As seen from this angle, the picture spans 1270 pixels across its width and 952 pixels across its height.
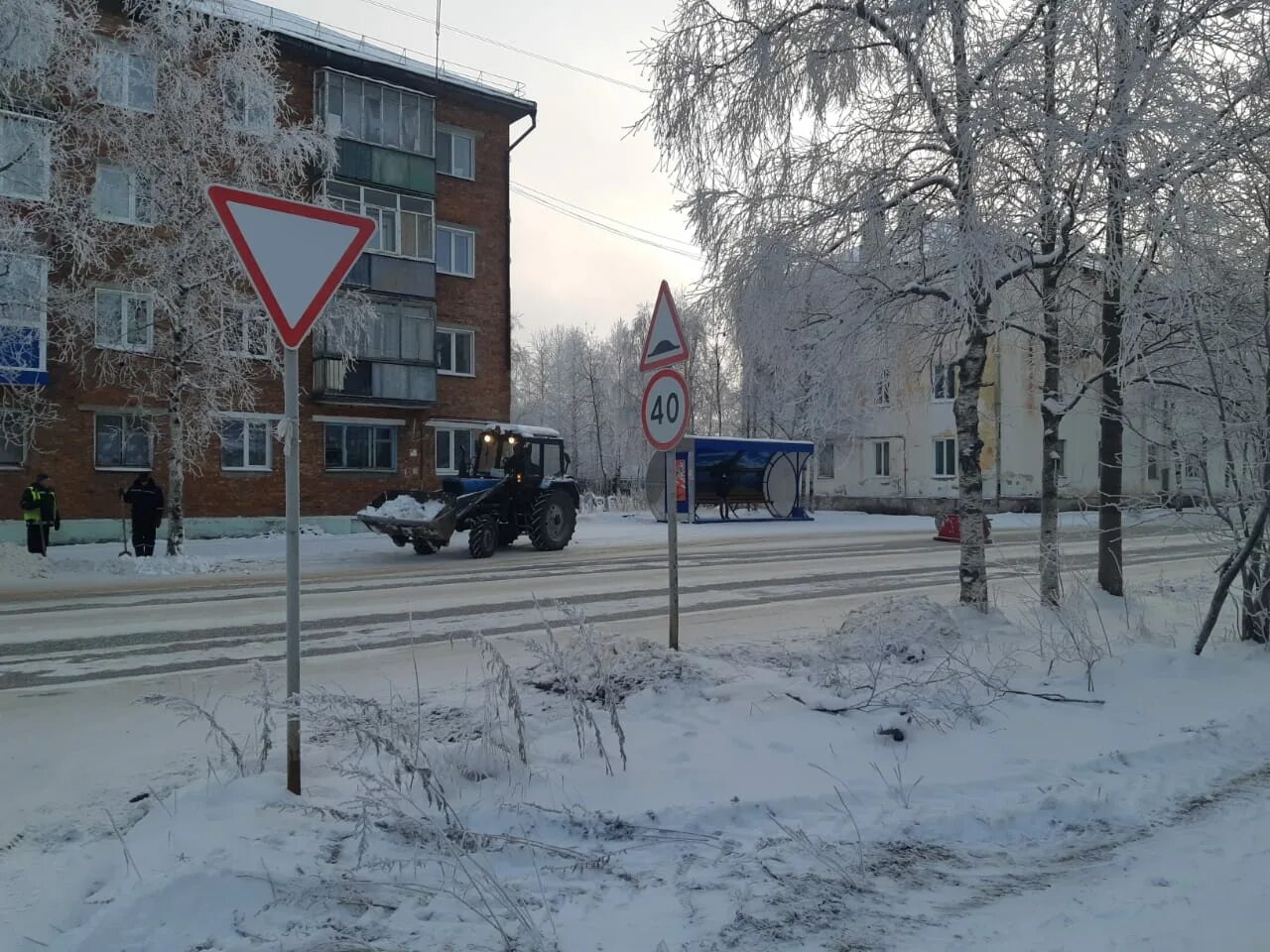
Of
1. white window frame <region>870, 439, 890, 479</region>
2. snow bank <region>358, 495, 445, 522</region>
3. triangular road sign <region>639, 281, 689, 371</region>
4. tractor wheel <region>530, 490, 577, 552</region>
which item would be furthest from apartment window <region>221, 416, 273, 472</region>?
white window frame <region>870, 439, 890, 479</region>

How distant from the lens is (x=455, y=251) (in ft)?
92.7

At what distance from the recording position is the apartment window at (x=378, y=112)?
25.4m

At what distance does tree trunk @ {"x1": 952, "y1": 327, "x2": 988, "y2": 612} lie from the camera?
8391 millimetres

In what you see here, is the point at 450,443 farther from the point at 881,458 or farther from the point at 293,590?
the point at 293,590

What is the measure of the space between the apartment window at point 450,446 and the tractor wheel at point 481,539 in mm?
10634

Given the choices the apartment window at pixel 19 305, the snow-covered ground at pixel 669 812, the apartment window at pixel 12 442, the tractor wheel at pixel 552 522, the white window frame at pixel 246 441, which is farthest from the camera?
the white window frame at pixel 246 441

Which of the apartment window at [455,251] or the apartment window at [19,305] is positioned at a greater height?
the apartment window at [455,251]

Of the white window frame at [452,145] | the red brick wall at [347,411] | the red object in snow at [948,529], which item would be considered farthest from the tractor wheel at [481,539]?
the white window frame at [452,145]

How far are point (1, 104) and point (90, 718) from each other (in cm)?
1565

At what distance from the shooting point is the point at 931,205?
304 inches

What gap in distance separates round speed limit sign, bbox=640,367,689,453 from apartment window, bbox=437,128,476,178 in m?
23.3

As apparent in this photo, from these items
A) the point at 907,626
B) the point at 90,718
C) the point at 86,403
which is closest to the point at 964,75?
the point at 907,626

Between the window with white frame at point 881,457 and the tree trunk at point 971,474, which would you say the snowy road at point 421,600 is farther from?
the window with white frame at point 881,457

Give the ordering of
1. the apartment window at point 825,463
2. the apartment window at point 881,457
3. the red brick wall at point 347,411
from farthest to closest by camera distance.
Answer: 1. the apartment window at point 825,463
2. the apartment window at point 881,457
3. the red brick wall at point 347,411
